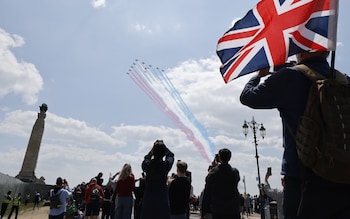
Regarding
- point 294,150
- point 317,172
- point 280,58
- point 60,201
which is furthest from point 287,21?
point 60,201

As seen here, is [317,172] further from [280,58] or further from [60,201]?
[60,201]

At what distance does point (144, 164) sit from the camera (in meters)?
5.30

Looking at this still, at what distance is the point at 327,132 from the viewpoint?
1850 millimetres

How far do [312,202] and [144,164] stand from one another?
3.67 m

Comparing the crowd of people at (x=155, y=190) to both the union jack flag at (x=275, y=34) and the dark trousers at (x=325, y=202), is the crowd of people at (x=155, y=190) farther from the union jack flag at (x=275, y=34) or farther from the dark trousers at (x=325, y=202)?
the dark trousers at (x=325, y=202)

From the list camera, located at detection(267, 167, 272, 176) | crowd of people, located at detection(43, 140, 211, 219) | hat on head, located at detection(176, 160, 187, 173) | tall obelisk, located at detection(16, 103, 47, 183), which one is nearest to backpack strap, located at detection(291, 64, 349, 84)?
camera, located at detection(267, 167, 272, 176)

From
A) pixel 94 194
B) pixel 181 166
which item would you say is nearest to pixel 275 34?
pixel 181 166

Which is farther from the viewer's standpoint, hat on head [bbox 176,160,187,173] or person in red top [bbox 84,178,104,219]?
person in red top [bbox 84,178,104,219]

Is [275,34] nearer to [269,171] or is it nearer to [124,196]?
[269,171]

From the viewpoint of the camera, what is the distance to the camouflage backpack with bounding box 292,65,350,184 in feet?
5.91

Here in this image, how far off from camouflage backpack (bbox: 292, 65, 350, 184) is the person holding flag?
0.42 ft

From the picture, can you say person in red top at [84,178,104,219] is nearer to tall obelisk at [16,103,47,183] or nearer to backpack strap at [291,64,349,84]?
backpack strap at [291,64,349,84]

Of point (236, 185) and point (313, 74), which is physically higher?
point (313, 74)

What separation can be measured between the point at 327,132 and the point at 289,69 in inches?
23.3
